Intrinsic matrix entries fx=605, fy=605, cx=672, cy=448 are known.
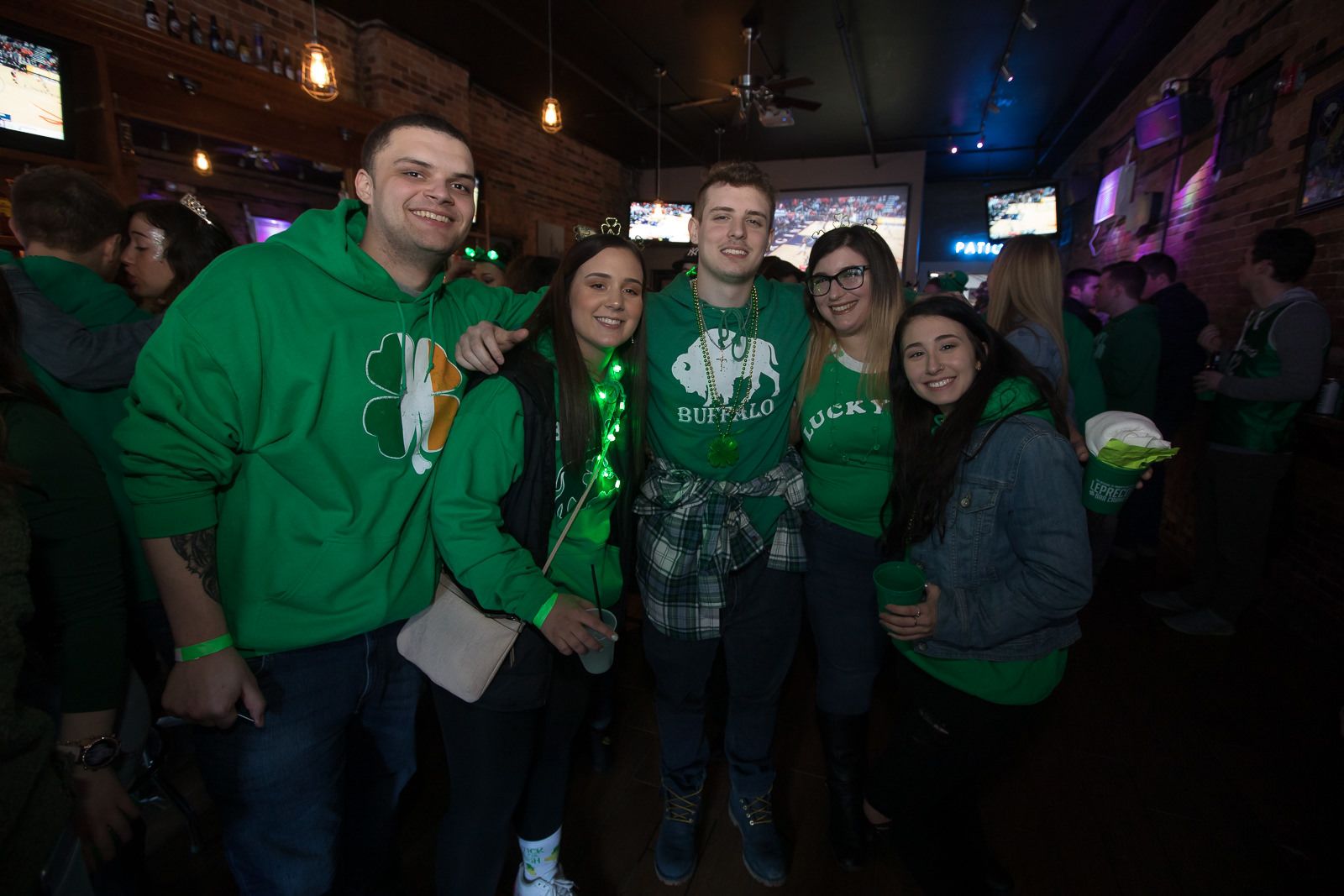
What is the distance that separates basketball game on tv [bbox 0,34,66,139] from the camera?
296 centimetres

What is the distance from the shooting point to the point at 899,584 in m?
1.32

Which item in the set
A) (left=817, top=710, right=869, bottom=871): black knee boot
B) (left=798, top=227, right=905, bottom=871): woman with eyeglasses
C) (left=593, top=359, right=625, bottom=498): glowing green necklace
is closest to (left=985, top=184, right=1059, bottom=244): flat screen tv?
(left=798, top=227, right=905, bottom=871): woman with eyeglasses

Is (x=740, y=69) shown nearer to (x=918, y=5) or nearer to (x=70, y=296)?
(x=918, y=5)

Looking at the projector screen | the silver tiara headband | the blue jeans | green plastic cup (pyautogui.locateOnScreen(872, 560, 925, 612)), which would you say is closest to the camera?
the blue jeans

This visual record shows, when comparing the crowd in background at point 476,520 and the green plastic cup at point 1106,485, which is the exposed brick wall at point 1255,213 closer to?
the green plastic cup at point 1106,485

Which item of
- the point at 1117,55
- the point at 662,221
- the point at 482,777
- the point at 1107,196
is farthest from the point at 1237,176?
the point at 662,221

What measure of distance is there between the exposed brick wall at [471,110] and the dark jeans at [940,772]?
5376 millimetres

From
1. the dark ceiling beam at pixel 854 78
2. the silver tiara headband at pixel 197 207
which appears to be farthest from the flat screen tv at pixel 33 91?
the dark ceiling beam at pixel 854 78

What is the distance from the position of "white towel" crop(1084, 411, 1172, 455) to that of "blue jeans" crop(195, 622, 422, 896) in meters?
1.66

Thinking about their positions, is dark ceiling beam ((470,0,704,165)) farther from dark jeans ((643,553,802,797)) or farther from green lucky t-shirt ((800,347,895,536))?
dark jeans ((643,553,802,797))

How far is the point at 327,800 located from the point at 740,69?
724cm

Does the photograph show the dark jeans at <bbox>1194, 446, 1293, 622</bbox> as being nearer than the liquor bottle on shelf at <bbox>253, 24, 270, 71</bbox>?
Yes

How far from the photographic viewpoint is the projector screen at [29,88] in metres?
2.96

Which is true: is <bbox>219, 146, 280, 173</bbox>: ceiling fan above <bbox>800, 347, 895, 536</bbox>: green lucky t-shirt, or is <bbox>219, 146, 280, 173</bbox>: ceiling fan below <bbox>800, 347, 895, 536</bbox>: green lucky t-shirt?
above
